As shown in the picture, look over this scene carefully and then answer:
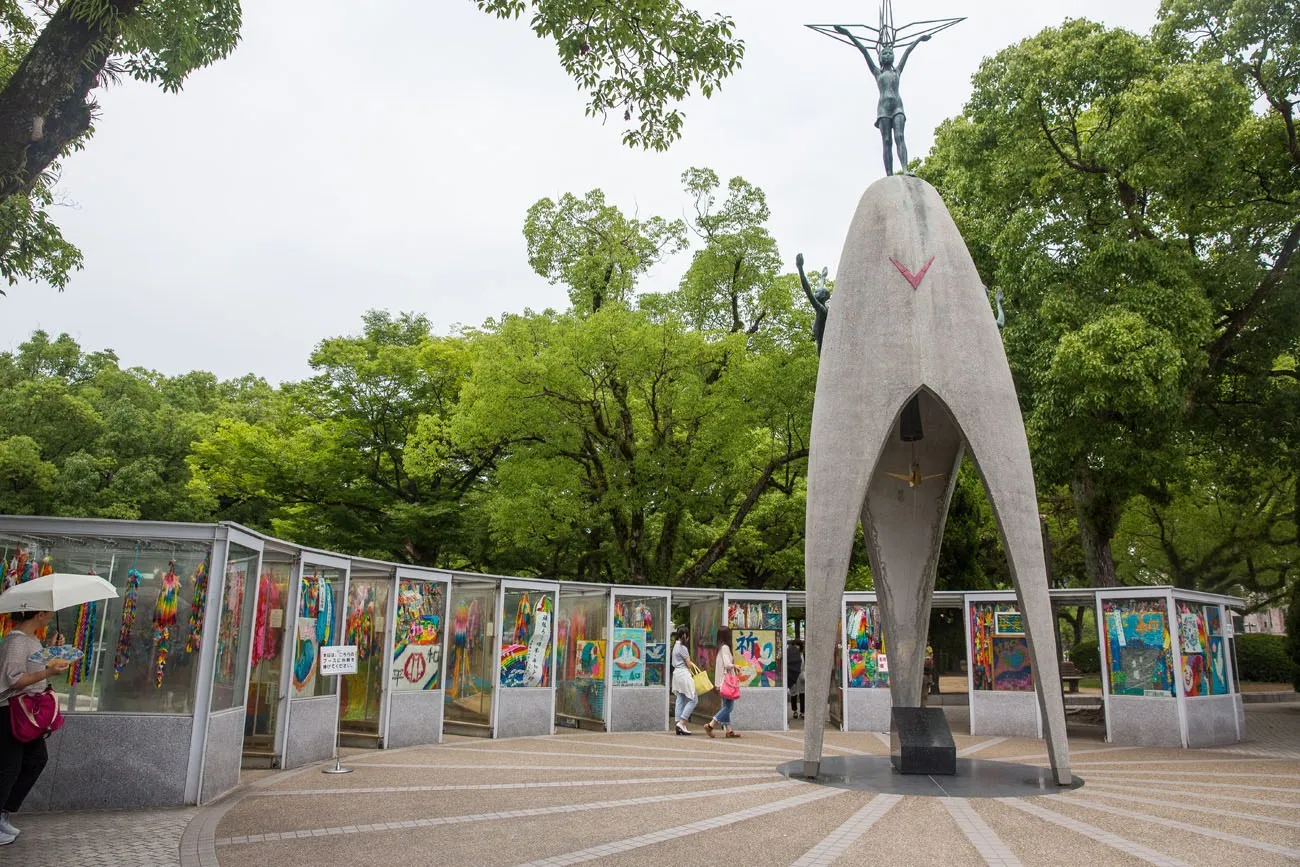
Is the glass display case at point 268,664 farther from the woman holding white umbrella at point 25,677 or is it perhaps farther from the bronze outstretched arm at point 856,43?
the bronze outstretched arm at point 856,43

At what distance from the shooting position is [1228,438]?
1994 centimetres

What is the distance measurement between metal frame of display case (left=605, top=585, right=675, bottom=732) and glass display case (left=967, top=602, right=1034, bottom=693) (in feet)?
18.3

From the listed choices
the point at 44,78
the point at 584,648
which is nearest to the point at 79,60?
the point at 44,78

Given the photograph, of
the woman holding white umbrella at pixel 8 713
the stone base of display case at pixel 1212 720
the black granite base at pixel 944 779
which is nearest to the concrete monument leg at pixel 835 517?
the black granite base at pixel 944 779

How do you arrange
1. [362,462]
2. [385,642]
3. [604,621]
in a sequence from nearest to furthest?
1. [385,642]
2. [604,621]
3. [362,462]

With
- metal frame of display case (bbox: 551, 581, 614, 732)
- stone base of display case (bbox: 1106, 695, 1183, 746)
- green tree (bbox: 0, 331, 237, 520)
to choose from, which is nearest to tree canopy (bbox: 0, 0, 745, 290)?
metal frame of display case (bbox: 551, 581, 614, 732)

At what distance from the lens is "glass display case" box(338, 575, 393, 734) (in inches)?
477

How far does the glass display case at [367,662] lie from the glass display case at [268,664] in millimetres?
1641

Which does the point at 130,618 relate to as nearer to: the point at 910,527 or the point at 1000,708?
the point at 910,527

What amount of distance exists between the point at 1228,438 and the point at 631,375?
1374cm

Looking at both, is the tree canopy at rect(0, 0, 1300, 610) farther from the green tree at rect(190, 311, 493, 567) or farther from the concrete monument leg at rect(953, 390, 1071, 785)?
the concrete monument leg at rect(953, 390, 1071, 785)

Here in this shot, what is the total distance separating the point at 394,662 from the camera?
12.6 meters

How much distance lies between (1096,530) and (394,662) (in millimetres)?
15207

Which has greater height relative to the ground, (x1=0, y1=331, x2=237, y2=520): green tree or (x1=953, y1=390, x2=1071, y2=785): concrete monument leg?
(x1=0, y1=331, x2=237, y2=520): green tree
